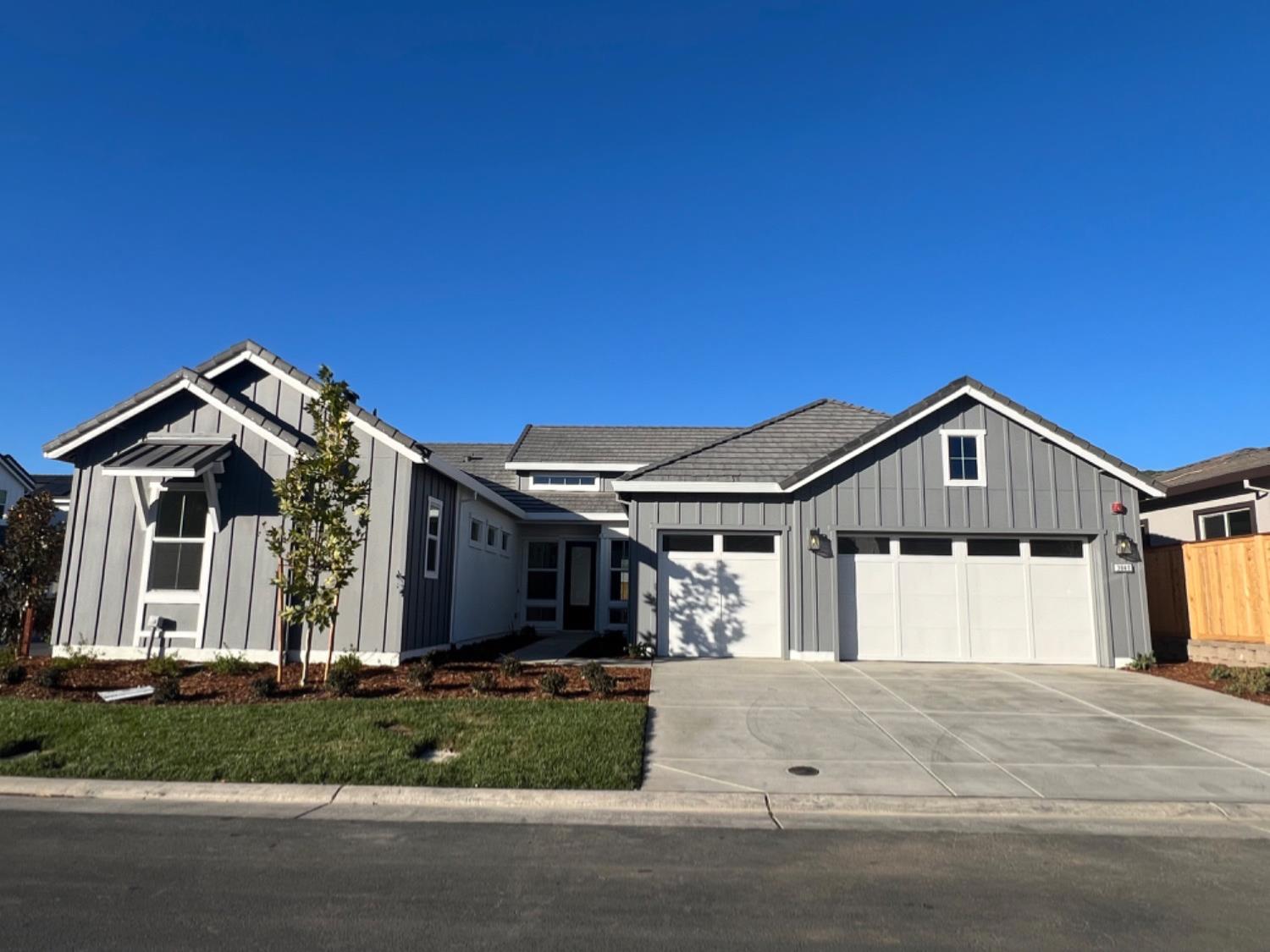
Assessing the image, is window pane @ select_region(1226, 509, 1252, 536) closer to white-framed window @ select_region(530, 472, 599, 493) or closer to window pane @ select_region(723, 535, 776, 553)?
window pane @ select_region(723, 535, 776, 553)

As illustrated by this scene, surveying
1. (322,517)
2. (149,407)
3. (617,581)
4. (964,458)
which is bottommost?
(617,581)

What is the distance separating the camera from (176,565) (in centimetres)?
1250

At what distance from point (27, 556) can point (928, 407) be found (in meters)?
16.3

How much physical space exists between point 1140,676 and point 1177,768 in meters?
6.15

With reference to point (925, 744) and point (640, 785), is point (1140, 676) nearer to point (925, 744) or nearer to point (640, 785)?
point (925, 744)

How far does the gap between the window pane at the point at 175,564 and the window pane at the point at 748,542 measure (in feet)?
29.1

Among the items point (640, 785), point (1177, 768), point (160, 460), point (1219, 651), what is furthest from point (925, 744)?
point (160, 460)

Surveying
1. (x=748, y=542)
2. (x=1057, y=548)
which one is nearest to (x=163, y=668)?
(x=748, y=542)

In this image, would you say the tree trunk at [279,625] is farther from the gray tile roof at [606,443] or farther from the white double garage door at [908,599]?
the gray tile roof at [606,443]

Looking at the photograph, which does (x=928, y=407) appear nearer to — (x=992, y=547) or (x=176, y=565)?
(x=992, y=547)

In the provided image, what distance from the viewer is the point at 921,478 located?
14.5 meters

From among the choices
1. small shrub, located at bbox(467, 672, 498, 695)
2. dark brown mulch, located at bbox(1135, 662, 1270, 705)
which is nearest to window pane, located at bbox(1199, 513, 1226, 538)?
dark brown mulch, located at bbox(1135, 662, 1270, 705)

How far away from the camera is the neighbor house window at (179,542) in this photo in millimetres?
12461

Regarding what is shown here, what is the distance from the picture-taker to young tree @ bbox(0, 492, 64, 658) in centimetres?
1378
